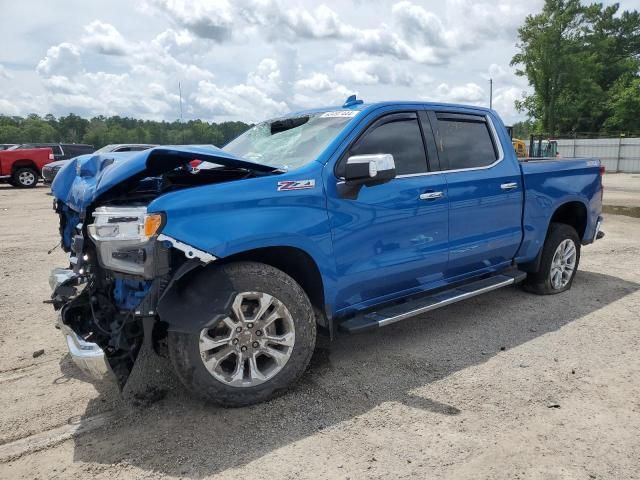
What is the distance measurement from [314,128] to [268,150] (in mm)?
→ 408

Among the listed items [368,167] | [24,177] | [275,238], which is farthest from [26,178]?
[368,167]

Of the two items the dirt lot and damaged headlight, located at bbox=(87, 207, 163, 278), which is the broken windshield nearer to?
damaged headlight, located at bbox=(87, 207, 163, 278)

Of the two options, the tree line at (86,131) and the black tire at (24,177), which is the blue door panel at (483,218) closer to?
the black tire at (24,177)

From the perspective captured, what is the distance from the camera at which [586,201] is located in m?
5.73

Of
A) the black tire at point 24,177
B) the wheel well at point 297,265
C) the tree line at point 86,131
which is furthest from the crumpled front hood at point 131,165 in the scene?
the tree line at point 86,131

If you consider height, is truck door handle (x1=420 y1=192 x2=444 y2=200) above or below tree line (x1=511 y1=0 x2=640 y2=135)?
below

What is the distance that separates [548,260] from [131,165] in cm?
423

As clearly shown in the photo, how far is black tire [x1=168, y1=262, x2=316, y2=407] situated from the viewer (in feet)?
9.98

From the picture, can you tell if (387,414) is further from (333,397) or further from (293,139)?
(293,139)

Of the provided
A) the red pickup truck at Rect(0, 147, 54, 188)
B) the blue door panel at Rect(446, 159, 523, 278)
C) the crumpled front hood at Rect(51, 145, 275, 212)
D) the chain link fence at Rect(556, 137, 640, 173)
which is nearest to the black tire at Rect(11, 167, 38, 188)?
the red pickup truck at Rect(0, 147, 54, 188)

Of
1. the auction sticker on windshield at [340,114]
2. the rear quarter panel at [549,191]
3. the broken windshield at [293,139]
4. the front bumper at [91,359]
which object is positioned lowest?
the front bumper at [91,359]

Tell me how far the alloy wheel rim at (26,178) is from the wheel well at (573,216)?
19588 mm

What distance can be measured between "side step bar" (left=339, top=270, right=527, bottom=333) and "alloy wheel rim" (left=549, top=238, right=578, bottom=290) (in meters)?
0.68

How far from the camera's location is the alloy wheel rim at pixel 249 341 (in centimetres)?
313
